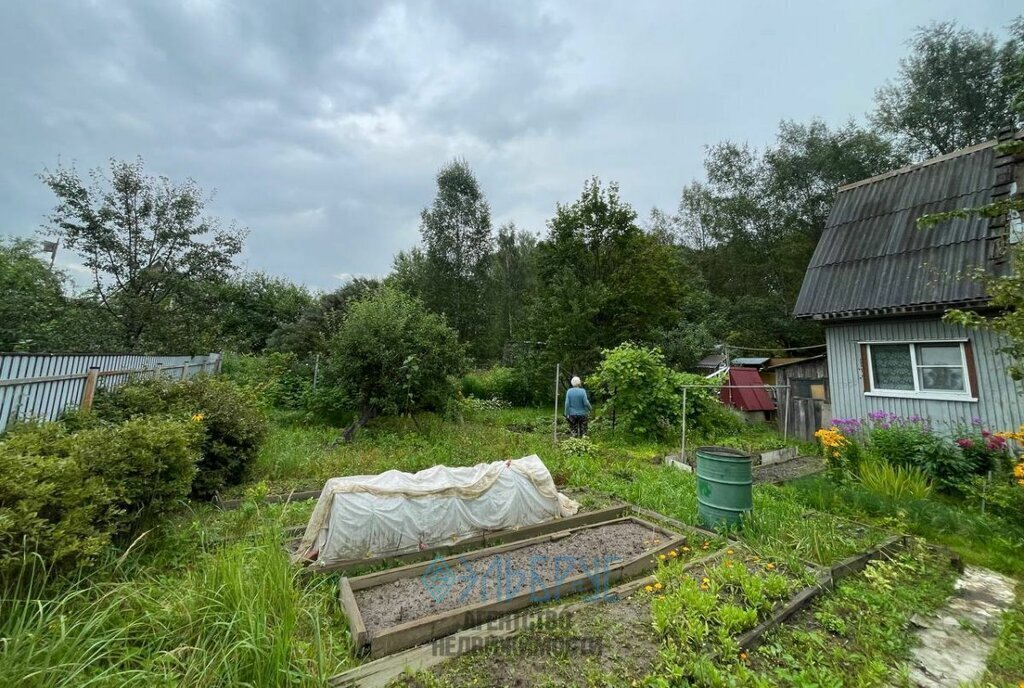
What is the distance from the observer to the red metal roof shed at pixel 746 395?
11.8 metres

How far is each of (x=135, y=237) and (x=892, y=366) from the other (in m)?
17.5

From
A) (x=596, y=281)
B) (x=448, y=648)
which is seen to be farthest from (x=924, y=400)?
(x=596, y=281)

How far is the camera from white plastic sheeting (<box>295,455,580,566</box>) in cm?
349

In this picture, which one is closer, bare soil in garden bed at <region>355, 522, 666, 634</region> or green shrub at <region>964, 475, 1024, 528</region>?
bare soil in garden bed at <region>355, 522, 666, 634</region>

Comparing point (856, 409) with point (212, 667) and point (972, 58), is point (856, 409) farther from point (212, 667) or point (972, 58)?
point (972, 58)

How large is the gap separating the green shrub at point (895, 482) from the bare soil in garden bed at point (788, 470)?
3.62 ft

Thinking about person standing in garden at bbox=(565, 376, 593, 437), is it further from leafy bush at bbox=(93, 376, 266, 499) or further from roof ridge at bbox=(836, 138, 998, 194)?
roof ridge at bbox=(836, 138, 998, 194)

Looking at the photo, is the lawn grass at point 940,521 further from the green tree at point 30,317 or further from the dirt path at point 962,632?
the green tree at point 30,317

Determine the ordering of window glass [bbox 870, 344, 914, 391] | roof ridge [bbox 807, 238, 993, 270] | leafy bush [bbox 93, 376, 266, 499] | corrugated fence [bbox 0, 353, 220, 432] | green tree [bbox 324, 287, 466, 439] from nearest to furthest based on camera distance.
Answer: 1. corrugated fence [bbox 0, 353, 220, 432]
2. leafy bush [bbox 93, 376, 266, 499]
3. roof ridge [bbox 807, 238, 993, 270]
4. window glass [bbox 870, 344, 914, 391]
5. green tree [bbox 324, 287, 466, 439]

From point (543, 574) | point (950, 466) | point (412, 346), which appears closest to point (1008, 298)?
point (950, 466)

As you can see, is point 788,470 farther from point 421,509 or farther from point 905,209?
point 421,509

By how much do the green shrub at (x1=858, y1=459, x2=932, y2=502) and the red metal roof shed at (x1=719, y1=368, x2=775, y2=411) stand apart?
6415 mm

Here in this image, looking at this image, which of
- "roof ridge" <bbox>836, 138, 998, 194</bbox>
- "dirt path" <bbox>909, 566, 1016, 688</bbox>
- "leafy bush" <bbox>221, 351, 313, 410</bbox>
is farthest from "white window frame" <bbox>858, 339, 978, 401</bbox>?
"leafy bush" <bbox>221, 351, 313, 410</bbox>

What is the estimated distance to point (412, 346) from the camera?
30.1ft
